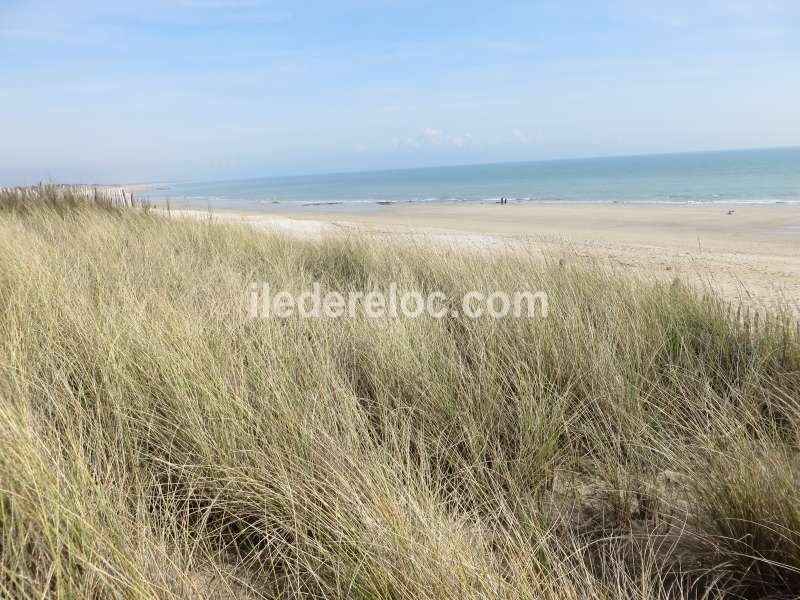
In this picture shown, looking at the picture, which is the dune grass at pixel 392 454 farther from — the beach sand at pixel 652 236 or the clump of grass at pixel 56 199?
the clump of grass at pixel 56 199

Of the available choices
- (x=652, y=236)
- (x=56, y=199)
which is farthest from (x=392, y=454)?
(x=652, y=236)

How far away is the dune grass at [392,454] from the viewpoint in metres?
1.39

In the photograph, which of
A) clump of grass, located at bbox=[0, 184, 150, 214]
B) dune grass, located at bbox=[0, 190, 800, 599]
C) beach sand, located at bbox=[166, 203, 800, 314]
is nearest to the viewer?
dune grass, located at bbox=[0, 190, 800, 599]

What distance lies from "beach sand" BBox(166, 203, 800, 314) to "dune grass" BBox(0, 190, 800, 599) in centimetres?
141

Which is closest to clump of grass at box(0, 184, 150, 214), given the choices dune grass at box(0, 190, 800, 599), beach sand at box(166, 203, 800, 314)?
beach sand at box(166, 203, 800, 314)

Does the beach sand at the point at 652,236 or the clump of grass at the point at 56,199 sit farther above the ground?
the clump of grass at the point at 56,199

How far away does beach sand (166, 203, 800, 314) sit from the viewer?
22.1 feet

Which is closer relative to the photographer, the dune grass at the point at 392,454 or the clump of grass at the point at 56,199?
the dune grass at the point at 392,454

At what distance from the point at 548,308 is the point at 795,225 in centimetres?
1685

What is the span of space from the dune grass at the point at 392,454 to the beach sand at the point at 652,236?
4.62ft

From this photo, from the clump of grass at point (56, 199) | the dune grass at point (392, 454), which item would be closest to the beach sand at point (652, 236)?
the dune grass at point (392, 454)

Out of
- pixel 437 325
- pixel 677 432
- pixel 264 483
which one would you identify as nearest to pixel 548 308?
pixel 437 325

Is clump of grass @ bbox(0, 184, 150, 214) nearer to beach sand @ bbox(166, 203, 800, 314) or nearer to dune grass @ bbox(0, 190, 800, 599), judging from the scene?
beach sand @ bbox(166, 203, 800, 314)

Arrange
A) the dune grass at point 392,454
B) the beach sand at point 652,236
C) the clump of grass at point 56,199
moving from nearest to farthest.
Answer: the dune grass at point 392,454 < the beach sand at point 652,236 < the clump of grass at point 56,199
